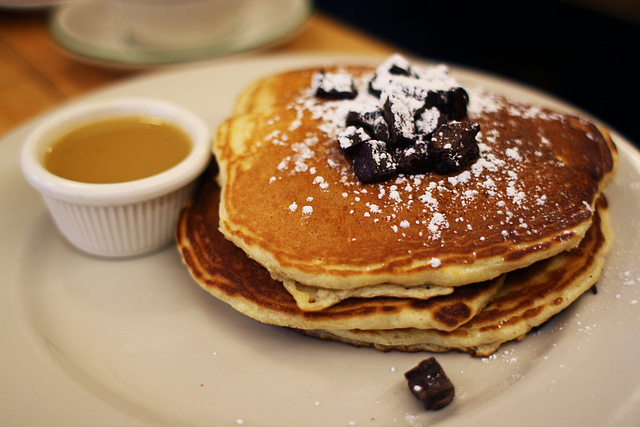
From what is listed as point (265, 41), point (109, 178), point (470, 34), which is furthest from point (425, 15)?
point (109, 178)

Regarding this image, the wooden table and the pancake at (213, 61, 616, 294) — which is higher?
the pancake at (213, 61, 616, 294)

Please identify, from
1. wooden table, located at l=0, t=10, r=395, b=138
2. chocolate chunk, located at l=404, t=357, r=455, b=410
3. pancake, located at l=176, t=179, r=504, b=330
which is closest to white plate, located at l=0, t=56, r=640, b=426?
chocolate chunk, located at l=404, t=357, r=455, b=410

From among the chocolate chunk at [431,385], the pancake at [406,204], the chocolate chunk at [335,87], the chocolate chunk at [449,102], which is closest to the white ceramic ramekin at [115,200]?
the pancake at [406,204]

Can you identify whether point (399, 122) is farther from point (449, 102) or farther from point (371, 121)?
point (449, 102)

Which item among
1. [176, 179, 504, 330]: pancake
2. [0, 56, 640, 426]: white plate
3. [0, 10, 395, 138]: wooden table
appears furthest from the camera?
[0, 10, 395, 138]: wooden table

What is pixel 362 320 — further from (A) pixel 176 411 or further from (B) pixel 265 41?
(B) pixel 265 41

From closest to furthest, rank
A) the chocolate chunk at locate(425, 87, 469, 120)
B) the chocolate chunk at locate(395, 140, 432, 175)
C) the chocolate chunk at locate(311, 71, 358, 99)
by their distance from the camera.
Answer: the chocolate chunk at locate(395, 140, 432, 175) → the chocolate chunk at locate(425, 87, 469, 120) → the chocolate chunk at locate(311, 71, 358, 99)

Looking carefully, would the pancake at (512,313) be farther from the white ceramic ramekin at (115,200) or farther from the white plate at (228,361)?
the white ceramic ramekin at (115,200)

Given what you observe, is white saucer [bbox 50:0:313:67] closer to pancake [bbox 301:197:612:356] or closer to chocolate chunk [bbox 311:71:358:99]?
chocolate chunk [bbox 311:71:358:99]
